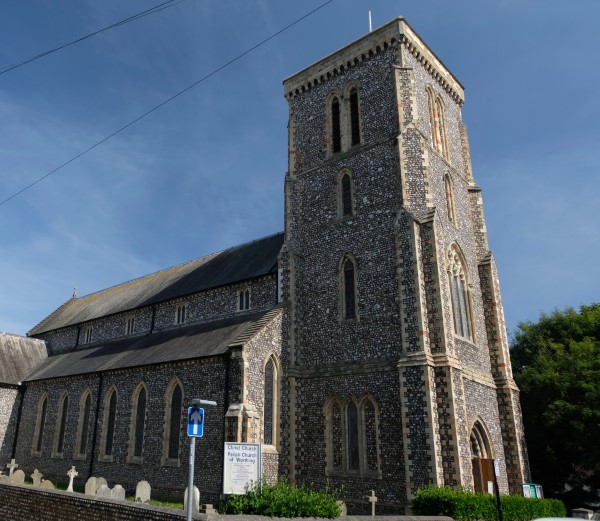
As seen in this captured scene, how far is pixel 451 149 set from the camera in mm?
24969

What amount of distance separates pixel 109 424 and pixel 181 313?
241 inches

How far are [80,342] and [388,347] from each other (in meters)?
21.7

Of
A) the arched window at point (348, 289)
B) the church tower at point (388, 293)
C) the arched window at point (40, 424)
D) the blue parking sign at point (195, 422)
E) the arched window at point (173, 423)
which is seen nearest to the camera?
the blue parking sign at point (195, 422)

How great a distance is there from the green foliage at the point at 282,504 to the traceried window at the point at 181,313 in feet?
51.7

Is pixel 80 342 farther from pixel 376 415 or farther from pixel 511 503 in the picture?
pixel 511 503

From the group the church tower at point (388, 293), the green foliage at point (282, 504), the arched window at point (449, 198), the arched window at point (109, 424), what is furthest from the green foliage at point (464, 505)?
the arched window at point (109, 424)

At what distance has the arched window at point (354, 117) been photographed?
2347 cm

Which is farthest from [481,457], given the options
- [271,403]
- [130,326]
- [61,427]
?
[61,427]

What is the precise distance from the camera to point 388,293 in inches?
757

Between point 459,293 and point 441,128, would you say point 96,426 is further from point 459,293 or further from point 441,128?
point 441,128

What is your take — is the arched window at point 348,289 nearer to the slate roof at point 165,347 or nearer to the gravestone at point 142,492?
the slate roof at point 165,347

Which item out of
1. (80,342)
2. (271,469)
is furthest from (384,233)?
(80,342)

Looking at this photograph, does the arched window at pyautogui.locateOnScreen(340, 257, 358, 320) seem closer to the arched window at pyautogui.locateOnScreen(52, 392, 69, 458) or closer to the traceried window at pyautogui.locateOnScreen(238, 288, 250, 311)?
the traceried window at pyautogui.locateOnScreen(238, 288, 250, 311)

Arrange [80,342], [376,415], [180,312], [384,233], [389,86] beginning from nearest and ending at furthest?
1. [376,415]
2. [384,233]
3. [389,86]
4. [180,312]
5. [80,342]
